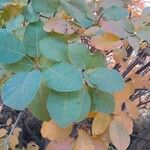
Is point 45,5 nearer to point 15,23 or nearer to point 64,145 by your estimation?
point 15,23

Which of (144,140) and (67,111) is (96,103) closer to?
(67,111)

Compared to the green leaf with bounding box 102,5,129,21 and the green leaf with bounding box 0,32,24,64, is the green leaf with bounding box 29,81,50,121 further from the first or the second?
the green leaf with bounding box 102,5,129,21

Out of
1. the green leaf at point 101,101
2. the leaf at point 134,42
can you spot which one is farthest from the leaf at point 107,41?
the green leaf at point 101,101

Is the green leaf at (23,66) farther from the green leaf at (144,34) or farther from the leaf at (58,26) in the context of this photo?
the green leaf at (144,34)

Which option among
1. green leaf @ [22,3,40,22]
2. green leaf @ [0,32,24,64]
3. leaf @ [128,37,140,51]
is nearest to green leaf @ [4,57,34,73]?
green leaf @ [0,32,24,64]

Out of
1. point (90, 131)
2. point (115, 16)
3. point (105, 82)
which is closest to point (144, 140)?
point (90, 131)

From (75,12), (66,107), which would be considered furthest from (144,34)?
(66,107)

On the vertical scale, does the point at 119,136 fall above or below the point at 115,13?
below
